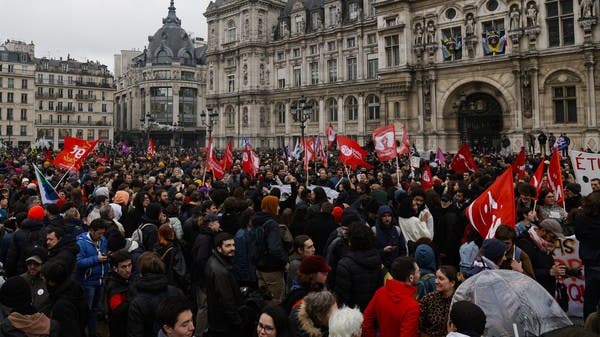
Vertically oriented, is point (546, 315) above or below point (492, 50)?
below

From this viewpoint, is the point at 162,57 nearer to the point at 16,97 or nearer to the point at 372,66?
the point at 16,97

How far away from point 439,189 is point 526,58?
883 inches

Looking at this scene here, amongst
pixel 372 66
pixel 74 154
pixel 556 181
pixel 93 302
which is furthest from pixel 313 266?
pixel 372 66

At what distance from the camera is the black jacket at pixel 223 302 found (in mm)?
5184

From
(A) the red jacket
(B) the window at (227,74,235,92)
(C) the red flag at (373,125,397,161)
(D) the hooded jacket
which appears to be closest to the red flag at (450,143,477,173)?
(C) the red flag at (373,125,397,161)

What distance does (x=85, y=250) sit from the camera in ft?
21.6

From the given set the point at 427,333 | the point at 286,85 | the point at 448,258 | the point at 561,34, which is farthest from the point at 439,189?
the point at 286,85

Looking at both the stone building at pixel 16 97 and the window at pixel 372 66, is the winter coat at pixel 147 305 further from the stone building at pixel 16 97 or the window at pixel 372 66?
the stone building at pixel 16 97

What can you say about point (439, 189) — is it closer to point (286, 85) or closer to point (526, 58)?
point (526, 58)

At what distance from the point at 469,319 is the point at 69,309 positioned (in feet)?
13.5

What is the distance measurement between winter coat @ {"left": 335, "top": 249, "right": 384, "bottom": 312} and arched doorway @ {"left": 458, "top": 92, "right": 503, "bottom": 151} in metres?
30.0

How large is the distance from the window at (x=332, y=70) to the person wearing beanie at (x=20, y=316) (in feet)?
146

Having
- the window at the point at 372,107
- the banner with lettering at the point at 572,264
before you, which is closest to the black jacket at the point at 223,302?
the banner with lettering at the point at 572,264

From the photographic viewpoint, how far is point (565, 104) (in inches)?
1175
